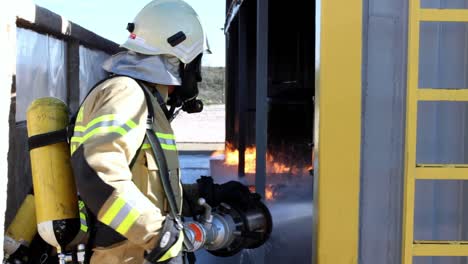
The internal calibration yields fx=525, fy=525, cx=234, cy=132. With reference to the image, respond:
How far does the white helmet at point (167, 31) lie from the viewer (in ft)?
6.99

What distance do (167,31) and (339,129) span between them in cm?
80

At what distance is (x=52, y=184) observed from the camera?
6.64 ft

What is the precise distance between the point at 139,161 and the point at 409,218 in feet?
A: 3.32

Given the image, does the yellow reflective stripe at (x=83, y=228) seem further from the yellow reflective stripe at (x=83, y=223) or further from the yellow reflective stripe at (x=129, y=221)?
the yellow reflective stripe at (x=129, y=221)

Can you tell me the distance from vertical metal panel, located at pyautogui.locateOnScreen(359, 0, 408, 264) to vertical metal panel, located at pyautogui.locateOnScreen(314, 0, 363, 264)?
2.5 inches

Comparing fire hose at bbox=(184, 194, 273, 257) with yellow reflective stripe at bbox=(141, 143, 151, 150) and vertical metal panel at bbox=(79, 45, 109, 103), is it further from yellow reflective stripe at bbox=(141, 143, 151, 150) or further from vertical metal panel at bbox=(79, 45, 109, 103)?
vertical metal panel at bbox=(79, 45, 109, 103)

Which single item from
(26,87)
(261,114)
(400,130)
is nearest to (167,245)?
(400,130)

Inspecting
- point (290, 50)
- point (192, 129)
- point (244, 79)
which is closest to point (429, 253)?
point (244, 79)

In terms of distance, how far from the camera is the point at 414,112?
1.83 meters

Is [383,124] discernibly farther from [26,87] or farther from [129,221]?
[26,87]

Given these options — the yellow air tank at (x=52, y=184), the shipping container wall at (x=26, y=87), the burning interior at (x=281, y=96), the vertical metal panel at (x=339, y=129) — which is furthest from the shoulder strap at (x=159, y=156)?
the burning interior at (x=281, y=96)

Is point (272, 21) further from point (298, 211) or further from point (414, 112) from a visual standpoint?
point (414, 112)

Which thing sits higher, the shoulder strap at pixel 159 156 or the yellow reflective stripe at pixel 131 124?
the yellow reflective stripe at pixel 131 124

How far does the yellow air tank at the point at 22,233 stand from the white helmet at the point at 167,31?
0.83 m
